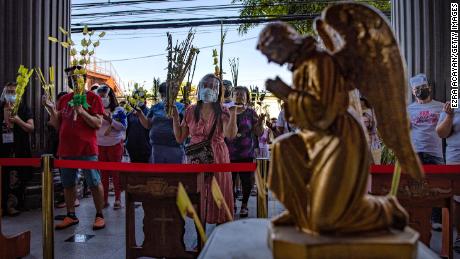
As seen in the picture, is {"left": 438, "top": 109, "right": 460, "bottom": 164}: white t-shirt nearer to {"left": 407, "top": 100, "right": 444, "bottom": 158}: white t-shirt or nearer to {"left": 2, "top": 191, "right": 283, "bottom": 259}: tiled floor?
{"left": 407, "top": 100, "right": 444, "bottom": 158}: white t-shirt

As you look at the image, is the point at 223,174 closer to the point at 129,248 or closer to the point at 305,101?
the point at 129,248

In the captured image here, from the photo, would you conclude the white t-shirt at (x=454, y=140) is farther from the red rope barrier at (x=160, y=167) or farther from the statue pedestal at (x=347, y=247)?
the statue pedestal at (x=347, y=247)

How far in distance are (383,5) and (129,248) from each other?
11.9 meters

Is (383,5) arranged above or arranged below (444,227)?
above

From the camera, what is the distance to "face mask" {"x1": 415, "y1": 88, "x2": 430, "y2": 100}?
153 inches

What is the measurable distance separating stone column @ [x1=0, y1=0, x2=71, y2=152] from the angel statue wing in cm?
467

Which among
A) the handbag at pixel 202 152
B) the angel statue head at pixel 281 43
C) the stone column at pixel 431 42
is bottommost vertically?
the handbag at pixel 202 152

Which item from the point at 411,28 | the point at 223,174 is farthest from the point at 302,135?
the point at 411,28

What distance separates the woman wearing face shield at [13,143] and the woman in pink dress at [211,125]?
221 cm

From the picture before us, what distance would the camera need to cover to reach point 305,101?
54.6 inches

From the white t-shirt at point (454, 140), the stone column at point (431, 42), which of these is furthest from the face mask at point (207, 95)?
the stone column at point (431, 42)

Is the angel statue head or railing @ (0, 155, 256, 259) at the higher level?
the angel statue head

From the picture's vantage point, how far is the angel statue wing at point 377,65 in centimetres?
141

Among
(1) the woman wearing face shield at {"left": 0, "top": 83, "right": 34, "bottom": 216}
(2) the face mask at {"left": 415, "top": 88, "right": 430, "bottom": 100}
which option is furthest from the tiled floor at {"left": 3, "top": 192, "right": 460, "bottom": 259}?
(2) the face mask at {"left": 415, "top": 88, "right": 430, "bottom": 100}
